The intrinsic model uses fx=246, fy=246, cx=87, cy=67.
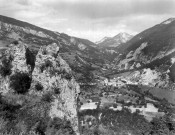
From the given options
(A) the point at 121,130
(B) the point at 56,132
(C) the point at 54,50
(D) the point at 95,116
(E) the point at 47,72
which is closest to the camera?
(B) the point at 56,132

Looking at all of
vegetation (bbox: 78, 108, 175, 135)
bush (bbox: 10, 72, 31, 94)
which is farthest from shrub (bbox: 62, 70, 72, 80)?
vegetation (bbox: 78, 108, 175, 135)

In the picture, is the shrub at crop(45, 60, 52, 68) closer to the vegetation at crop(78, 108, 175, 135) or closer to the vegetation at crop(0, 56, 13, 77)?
the vegetation at crop(0, 56, 13, 77)

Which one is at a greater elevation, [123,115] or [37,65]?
[37,65]

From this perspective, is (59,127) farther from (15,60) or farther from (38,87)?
(15,60)

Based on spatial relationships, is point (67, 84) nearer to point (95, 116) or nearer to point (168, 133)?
point (168, 133)

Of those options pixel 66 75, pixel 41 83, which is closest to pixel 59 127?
pixel 41 83

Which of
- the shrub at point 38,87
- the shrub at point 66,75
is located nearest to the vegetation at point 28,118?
the shrub at point 38,87

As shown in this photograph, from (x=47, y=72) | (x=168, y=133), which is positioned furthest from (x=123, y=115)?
(x=47, y=72)
